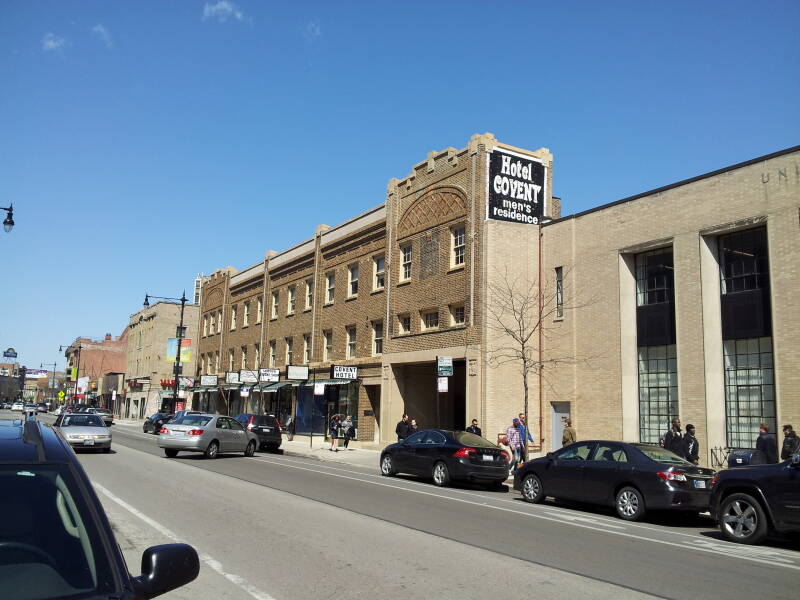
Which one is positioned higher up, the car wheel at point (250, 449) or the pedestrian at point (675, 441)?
the pedestrian at point (675, 441)

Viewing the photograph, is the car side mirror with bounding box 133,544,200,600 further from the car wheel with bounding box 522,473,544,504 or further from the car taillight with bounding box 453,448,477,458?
the car taillight with bounding box 453,448,477,458

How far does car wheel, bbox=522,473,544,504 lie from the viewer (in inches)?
593

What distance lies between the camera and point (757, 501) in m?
10.4

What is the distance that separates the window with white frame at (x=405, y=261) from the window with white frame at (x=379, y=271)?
5.38 feet

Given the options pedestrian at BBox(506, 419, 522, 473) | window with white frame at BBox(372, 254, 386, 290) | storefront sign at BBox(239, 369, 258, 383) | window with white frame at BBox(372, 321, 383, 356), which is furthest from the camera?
storefront sign at BBox(239, 369, 258, 383)

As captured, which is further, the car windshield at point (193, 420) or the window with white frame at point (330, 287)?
the window with white frame at point (330, 287)

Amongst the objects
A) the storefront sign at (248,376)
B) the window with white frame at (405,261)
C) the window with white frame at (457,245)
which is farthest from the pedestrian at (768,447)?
the storefront sign at (248,376)

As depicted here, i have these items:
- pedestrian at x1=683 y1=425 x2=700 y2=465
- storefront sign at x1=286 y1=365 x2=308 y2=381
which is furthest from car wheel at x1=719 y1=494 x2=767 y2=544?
storefront sign at x1=286 y1=365 x2=308 y2=381

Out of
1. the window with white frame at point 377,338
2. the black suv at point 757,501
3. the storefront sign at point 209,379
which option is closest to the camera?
the black suv at point 757,501

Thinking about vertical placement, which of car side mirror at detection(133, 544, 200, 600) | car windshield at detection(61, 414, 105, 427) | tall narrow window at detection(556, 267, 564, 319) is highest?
tall narrow window at detection(556, 267, 564, 319)

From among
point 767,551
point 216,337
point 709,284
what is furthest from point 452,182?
point 216,337

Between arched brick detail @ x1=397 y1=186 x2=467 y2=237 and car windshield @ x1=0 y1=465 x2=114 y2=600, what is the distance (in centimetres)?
2495

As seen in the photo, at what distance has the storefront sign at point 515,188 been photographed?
26797mm

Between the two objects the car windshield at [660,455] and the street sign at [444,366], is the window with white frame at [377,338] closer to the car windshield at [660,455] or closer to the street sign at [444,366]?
the street sign at [444,366]
